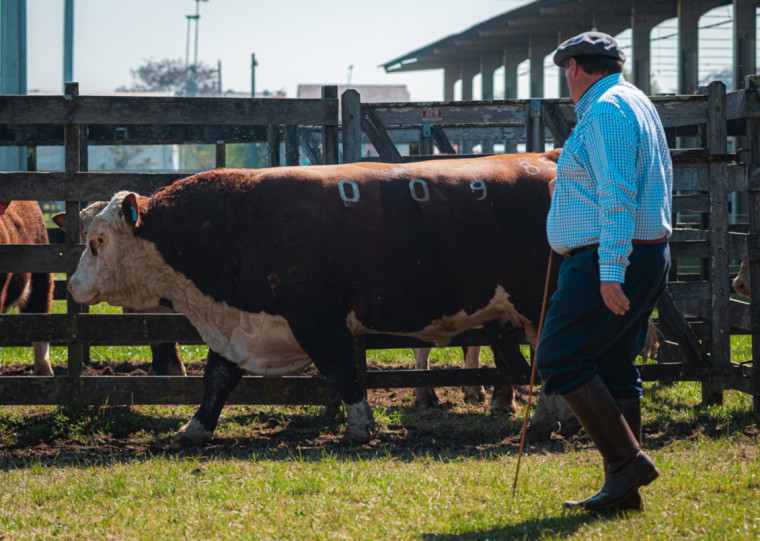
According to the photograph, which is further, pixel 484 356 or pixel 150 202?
pixel 484 356

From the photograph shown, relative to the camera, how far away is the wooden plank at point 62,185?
266 inches

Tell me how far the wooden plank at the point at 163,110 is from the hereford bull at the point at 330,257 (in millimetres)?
669

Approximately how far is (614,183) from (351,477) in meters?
2.17

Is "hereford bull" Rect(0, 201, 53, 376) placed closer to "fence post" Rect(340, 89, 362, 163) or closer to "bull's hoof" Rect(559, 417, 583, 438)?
"fence post" Rect(340, 89, 362, 163)

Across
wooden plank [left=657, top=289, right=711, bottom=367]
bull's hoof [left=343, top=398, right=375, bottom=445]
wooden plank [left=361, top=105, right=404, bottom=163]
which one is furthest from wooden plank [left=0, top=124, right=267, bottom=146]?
wooden plank [left=657, top=289, right=711, bottom=367]

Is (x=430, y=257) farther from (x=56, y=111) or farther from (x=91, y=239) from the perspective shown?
(x=56, y=111)

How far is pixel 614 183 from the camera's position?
153 inches

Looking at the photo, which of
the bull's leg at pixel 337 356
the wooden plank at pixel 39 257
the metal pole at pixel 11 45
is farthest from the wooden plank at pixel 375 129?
the metal pole at pixel 11 45

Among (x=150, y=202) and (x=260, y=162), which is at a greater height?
(x=260, y=162)

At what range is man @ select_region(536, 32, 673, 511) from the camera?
4.00 meters

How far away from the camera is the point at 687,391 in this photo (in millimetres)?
7750

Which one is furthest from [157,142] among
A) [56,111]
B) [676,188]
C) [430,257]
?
[676,188]

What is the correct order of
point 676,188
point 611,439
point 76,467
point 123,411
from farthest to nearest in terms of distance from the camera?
point 123,411 < point 676,188 < point 76,467 < point 611,439

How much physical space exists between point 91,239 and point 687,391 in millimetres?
4913
